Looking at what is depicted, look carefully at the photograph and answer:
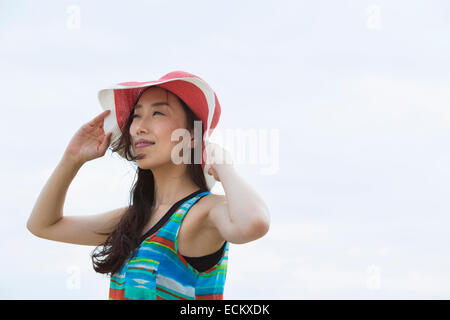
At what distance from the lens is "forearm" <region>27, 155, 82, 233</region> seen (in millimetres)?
3408

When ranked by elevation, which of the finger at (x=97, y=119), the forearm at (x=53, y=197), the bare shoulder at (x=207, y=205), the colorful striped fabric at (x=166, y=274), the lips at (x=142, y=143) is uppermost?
the finger at (x=97, y=119)

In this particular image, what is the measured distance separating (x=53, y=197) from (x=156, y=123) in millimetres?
890

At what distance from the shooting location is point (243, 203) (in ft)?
8.80

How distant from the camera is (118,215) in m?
3.53

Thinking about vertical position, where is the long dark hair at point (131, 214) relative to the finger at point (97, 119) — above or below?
below

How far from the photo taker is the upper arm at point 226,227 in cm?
263

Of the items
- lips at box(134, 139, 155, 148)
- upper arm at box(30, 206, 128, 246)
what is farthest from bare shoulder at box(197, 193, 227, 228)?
upper arm at box(30, 206, 128, 246)

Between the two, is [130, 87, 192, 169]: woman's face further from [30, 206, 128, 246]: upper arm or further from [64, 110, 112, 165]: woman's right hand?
[30, 206, 128, 246]: upper arm

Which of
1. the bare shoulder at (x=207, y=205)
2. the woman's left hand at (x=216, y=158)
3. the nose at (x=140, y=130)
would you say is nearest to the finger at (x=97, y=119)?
the nose at (x=140, y=130)

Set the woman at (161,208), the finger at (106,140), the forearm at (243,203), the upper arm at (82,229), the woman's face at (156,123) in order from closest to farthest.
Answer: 1. the forearm at (243,203)
2. the woman at (161,208)
3. the woman's face at (156,123)
4. the finger at (106,140)
5. the upper arm at (82,229)

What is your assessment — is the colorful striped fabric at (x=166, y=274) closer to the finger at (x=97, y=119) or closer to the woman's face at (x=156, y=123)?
the woman's face at (x=156, y=123)
